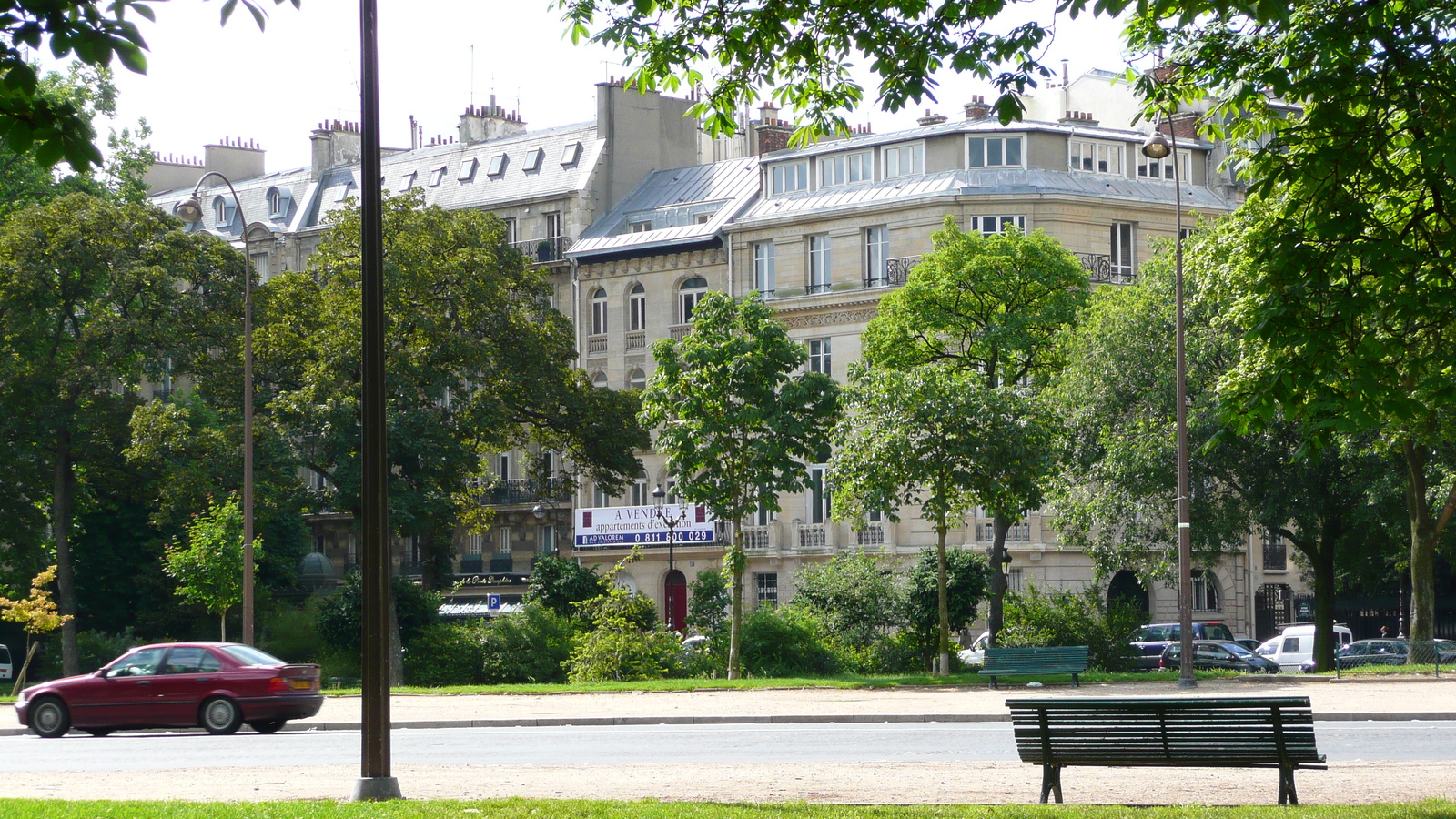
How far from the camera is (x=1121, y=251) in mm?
57406

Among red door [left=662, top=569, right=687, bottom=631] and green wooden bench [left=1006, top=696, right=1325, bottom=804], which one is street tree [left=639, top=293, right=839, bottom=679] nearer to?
green wooden bench [left=1006, top=696, right=1325, bottom=804]

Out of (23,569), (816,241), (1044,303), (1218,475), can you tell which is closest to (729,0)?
(1218,475)

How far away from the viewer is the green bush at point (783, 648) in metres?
37.8

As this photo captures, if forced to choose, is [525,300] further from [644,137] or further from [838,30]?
[838,30]

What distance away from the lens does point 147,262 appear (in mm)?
47875

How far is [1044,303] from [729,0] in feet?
108

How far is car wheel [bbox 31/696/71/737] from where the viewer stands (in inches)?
997

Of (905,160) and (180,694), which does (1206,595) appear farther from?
(180,694)

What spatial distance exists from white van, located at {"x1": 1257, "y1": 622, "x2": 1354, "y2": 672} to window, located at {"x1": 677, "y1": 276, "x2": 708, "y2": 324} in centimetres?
2373

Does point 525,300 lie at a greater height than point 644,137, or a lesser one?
lesser

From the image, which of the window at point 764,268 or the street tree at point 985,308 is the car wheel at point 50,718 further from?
the window at point 764,268

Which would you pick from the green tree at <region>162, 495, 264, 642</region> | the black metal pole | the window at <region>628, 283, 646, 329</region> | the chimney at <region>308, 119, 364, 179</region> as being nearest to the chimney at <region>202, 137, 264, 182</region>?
the chimney at <region>308, 119, 364, 179</region>

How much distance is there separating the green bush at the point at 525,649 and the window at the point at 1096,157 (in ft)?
85.9

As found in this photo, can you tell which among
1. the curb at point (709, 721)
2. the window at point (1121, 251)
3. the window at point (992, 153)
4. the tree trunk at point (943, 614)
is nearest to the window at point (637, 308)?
the window at point (992, 153)
